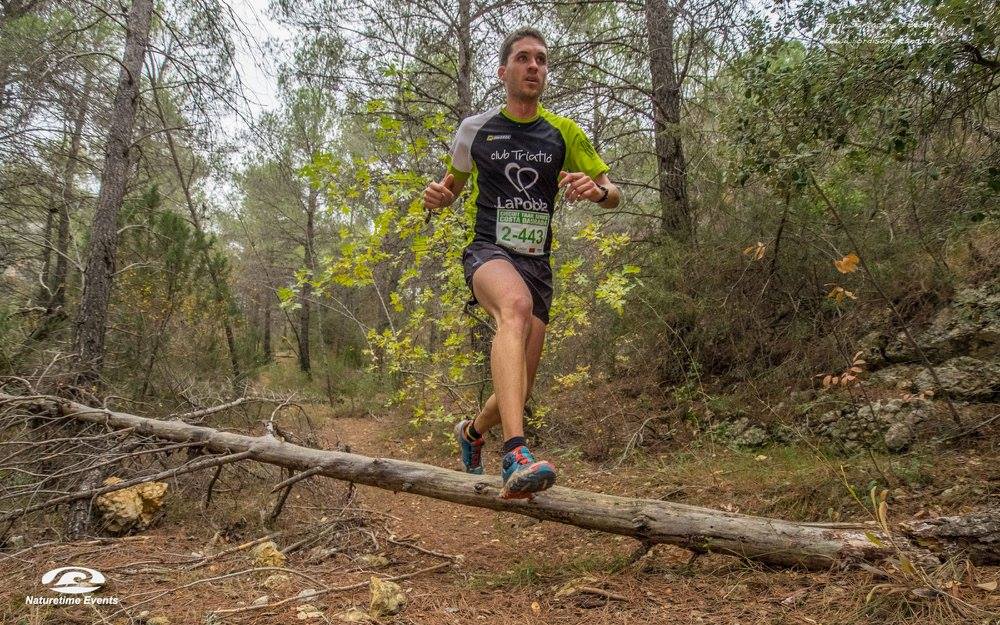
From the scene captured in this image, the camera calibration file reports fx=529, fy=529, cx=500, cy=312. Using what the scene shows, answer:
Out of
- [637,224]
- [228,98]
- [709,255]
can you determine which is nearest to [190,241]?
[228,98]

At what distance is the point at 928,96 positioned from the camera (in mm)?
3816

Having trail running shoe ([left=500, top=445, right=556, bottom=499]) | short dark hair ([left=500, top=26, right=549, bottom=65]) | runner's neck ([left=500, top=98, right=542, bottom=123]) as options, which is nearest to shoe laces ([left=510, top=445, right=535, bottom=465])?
trail running shoe ([left=500, top=445, right=556, bottom=499])

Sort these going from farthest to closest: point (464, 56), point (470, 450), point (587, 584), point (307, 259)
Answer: point (307, 259), point (464, 56), point (470, 450), point (587, 584)

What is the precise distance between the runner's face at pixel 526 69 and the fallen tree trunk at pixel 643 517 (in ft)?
6.47

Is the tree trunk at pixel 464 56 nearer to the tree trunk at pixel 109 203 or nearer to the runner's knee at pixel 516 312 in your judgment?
Answer: the tree trunk at pixel 109 203

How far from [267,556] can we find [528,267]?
1.87 metres

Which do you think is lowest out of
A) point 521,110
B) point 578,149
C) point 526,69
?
point 578,149

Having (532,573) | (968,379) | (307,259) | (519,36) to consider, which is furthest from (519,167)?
(307,259)

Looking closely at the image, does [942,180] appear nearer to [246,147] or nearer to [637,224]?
[637,224]

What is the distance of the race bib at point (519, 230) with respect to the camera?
8.81 feet

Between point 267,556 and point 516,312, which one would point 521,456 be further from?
point 267,556

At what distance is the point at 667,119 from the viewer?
5777 millimetres

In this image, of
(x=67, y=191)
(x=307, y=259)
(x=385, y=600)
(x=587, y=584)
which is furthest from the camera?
(x=307, y=259)

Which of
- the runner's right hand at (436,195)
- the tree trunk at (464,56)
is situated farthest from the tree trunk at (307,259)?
the runner's right hand at (436,195)
